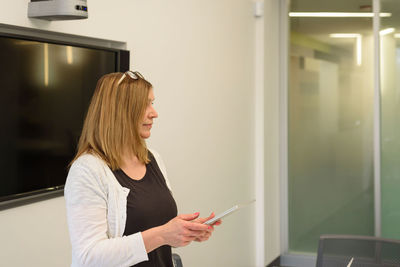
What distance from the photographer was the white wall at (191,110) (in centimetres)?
265

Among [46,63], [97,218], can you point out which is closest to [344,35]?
[46,63]

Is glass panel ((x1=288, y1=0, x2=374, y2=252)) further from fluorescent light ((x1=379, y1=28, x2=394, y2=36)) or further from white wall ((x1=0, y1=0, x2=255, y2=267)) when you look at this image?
white wall ((x1=0, y1=0, x2=255, y2=267))

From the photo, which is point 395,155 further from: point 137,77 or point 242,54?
point 137,77

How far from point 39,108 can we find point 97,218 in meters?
0.94

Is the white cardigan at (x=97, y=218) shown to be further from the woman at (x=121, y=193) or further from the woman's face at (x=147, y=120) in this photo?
the woman's face at (x=147, y=120)

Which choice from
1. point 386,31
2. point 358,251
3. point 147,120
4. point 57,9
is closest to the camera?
point 147,120

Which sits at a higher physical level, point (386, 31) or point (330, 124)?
point (386, 31)

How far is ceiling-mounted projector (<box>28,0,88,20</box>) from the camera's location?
2.41 metres

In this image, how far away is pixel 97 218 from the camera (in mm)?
1792

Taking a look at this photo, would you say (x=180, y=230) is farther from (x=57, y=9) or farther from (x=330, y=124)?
(x=330, y=124)

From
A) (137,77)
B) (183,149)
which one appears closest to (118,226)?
(137,77)

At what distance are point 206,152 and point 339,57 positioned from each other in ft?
6.49

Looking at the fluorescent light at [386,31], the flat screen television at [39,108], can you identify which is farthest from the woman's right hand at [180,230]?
the fluorescent light at [386,31]

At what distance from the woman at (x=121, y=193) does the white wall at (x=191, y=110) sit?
75 centimetres
